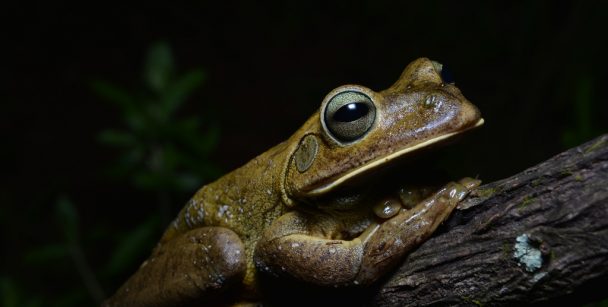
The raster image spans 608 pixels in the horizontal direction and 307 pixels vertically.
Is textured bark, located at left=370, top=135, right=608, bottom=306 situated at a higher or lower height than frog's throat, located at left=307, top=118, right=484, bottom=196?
lower

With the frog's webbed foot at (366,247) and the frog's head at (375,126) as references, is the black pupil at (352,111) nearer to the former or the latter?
the frog's head at (375,126)

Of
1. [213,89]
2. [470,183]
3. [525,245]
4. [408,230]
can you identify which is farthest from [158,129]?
[213,89]

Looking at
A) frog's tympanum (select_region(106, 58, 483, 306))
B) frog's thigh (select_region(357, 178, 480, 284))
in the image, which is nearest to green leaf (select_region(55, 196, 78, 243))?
frog's tympanum (select_region(106, 58, 483, 306))

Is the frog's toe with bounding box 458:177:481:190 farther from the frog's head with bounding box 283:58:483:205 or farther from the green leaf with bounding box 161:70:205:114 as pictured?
the green leaf with bounding box 161:70:205:114

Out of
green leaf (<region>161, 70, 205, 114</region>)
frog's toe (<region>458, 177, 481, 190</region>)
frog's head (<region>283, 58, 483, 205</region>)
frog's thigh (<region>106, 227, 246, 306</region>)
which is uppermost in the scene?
green leaf (<region>161, 70, 205, 114</region>)

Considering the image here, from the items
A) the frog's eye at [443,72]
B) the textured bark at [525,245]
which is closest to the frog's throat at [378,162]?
the textured bark at [525,245]

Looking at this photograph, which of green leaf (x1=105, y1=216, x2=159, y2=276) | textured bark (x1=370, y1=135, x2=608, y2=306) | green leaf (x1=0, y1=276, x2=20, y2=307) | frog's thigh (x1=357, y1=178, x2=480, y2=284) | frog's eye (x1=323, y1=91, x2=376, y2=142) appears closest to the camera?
textured bark (x1=370, y1=135, x2=608, y2=306)

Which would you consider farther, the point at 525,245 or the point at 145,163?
the point at 145,163

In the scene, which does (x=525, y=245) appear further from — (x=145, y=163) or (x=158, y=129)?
(x=145, y=163)
